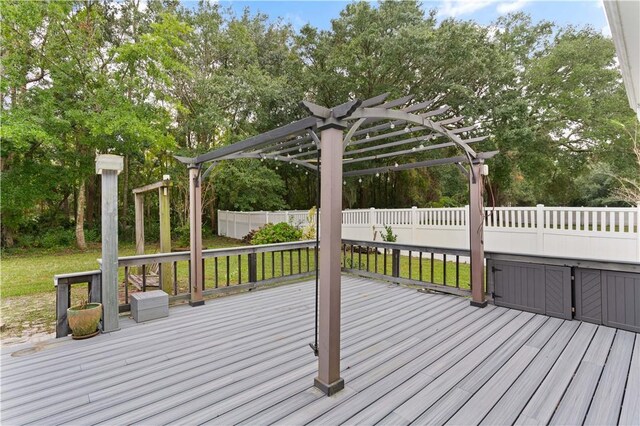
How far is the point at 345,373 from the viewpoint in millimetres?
2379

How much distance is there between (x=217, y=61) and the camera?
12.3 meters

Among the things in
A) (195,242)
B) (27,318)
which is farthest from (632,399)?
(27,318)

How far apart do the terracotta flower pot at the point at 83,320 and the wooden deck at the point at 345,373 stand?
10 cm

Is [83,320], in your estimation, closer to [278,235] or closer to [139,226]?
[139,226]

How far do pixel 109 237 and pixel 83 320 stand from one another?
83cm

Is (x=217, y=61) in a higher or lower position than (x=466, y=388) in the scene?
higher

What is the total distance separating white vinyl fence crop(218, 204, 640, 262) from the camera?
5.40 metres

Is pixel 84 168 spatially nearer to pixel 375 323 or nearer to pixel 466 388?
pixel 375 323

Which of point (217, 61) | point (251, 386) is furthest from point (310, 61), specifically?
point (251, 386)

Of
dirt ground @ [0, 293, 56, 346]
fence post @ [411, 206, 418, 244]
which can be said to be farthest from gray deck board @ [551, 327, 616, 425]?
fence post @ [411, 206, 418, 244]

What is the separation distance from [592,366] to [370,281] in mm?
3237

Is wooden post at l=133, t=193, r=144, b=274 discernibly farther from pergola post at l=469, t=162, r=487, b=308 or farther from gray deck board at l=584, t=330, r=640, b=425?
gray deck board at l=584, t=330, r=640, b=425

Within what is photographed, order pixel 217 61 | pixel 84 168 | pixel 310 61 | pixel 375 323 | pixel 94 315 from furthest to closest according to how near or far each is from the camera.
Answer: pixel 217 61 → pixel 310 61 → pixel 84 168 → pixel 375 323 → pixel 94 315

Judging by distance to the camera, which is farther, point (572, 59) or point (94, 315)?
point (572, 59)
